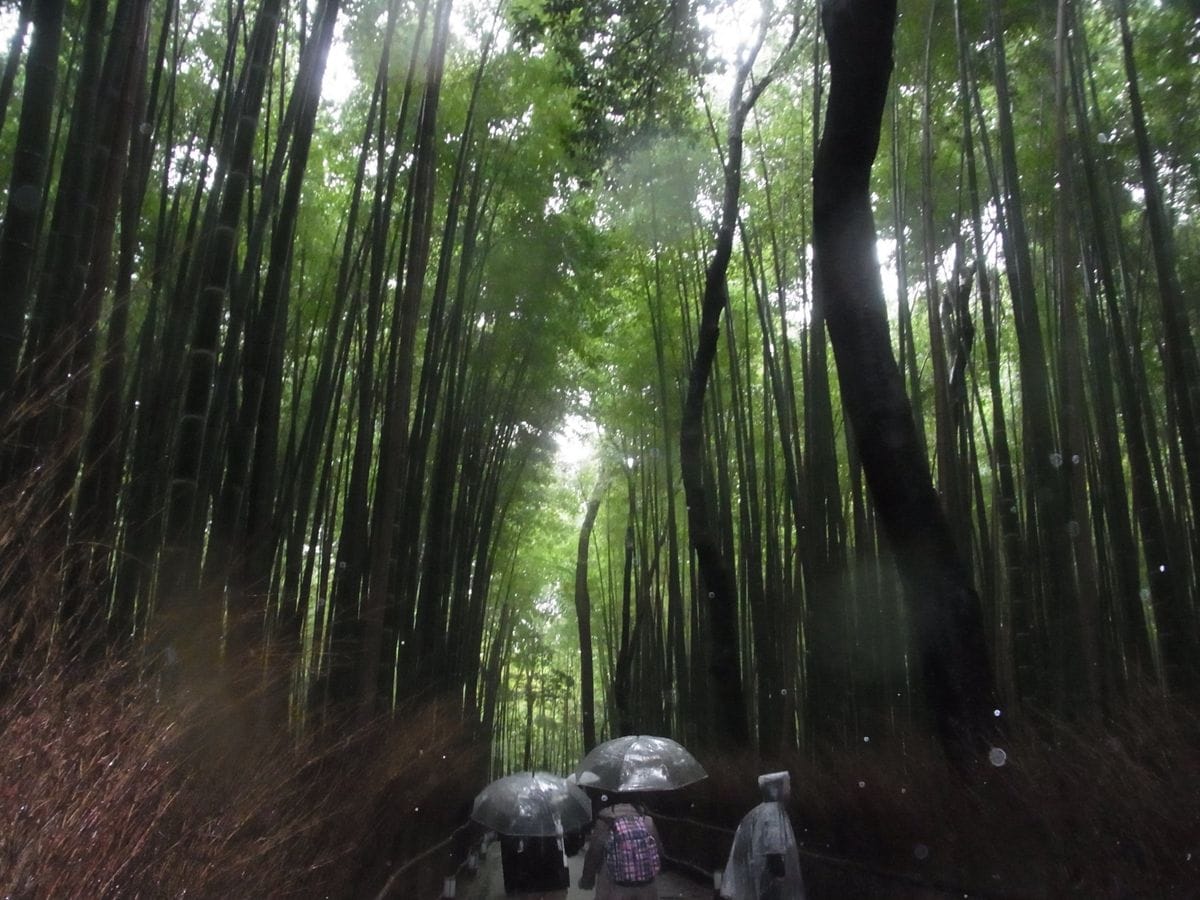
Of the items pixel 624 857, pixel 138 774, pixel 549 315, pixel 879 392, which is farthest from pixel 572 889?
pixel 138 774

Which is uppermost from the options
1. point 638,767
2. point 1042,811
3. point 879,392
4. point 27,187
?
point 27,187

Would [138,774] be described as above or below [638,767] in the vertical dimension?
above

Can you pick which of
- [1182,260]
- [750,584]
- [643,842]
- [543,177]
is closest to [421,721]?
[643,842]

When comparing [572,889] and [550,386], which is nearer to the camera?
[572,889]

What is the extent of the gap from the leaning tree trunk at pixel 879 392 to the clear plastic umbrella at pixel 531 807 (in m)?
3.53

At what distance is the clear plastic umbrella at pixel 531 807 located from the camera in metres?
6.73

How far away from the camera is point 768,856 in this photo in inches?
154

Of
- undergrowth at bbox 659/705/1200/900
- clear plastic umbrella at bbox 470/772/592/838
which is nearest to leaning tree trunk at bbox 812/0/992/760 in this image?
undergrowth at bbox 659/705/1200/900

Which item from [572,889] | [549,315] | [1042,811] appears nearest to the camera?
[1042,811]

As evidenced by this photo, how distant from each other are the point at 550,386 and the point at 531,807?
182 inches

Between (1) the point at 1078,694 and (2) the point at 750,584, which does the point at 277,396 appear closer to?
(1) the point at 1078,694

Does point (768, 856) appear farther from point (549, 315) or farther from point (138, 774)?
point (549, 315)

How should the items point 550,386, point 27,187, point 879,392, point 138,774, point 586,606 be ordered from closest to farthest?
1. point 138,774
2. point 27,187
3. point 879,392
4. point 550,386
5. point 586,606

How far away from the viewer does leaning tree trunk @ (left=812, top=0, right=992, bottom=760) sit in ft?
12.5
